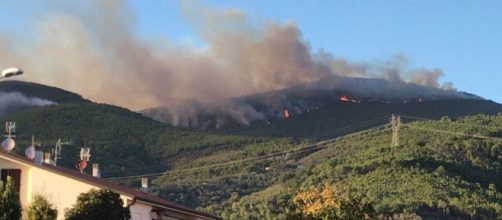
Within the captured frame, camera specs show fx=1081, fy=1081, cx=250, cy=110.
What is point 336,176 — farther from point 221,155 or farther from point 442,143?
point 221,155

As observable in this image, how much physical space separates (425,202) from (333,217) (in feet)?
226

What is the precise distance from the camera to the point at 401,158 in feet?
460

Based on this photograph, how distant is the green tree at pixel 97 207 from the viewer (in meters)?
33.5

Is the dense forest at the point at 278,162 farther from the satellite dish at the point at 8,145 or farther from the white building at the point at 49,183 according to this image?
the white building at the point at 49,183

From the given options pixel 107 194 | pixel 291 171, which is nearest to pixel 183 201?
pixel 291 171

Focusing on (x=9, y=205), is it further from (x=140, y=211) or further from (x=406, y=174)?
(x=406, y=174)

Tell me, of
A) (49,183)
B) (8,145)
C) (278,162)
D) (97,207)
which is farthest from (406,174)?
(97,207)

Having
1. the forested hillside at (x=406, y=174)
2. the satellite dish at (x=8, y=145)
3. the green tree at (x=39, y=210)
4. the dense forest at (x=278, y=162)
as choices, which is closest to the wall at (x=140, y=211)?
the satellite dish at (x=8, y=145)

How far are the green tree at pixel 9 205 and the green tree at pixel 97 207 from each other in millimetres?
3773

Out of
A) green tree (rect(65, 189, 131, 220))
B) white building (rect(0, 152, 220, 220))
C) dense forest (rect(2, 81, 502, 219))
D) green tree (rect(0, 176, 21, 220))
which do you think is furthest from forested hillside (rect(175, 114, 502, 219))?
green tree (rect(0, 176, 21, 220))

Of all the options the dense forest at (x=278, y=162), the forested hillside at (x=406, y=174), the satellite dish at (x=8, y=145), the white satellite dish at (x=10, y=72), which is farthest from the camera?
the dense forest at (x=278, y=162)

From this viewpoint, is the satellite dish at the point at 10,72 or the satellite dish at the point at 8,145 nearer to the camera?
the satellite dish at the point at 10,72

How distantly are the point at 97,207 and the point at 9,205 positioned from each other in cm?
454

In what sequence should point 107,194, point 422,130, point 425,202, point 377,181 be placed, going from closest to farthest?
1. point 107,194
2. point 425,202
3. point 377,181
4. point 422,130
